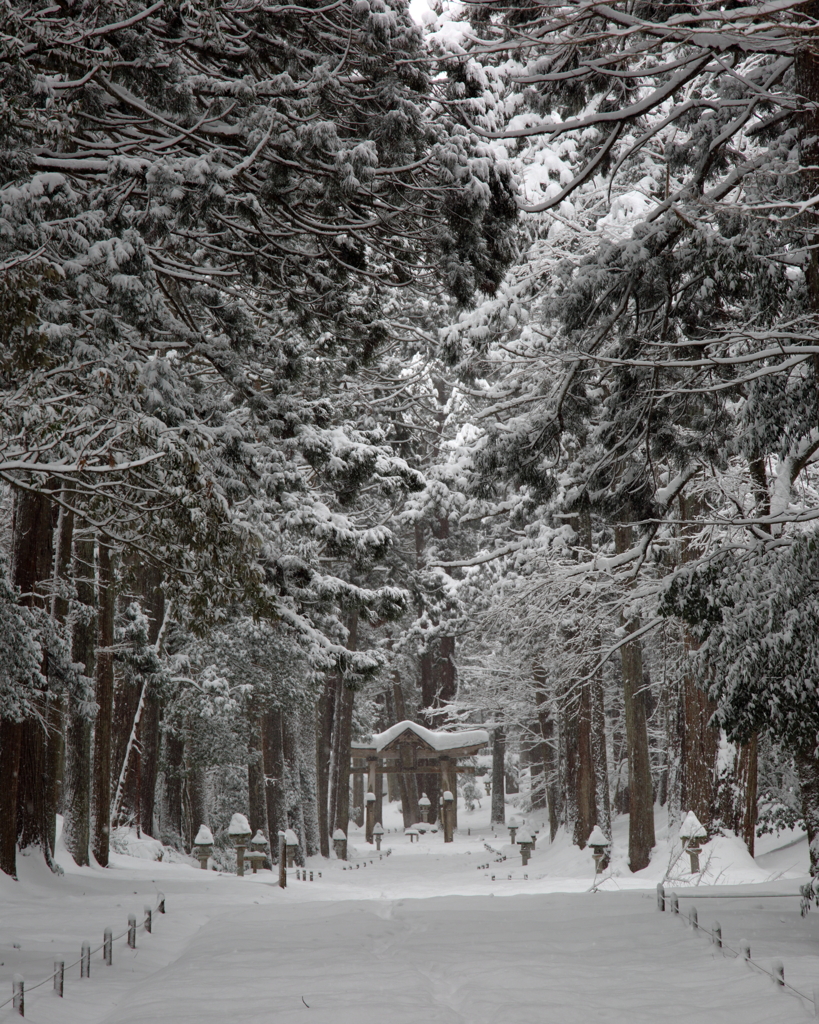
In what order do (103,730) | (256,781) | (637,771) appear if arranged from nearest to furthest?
(103,730) < (637,771) < (256,781)

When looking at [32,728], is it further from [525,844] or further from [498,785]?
[498,785]

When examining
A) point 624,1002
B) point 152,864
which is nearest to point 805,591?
point 624,1002

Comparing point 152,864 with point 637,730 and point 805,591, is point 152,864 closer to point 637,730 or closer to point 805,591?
point 637,730

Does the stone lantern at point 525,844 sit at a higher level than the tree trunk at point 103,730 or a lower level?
lower

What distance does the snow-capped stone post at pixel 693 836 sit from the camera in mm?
14641

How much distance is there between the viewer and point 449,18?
28.2ft

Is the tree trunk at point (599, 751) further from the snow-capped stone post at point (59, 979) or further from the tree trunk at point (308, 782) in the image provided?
the snow-capped stone post at point (59, 979)

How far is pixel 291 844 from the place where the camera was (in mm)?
19312

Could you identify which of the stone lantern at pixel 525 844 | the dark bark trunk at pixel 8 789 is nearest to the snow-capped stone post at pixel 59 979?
the dark bark trunk at pixel 8 789

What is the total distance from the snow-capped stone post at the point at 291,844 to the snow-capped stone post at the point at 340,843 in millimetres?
3331

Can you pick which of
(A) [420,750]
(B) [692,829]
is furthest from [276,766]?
(B) [692,829]

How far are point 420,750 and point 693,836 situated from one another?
18930 mm

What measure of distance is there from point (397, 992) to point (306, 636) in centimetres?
890

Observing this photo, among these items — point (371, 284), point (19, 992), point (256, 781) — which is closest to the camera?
point (19, 992)
